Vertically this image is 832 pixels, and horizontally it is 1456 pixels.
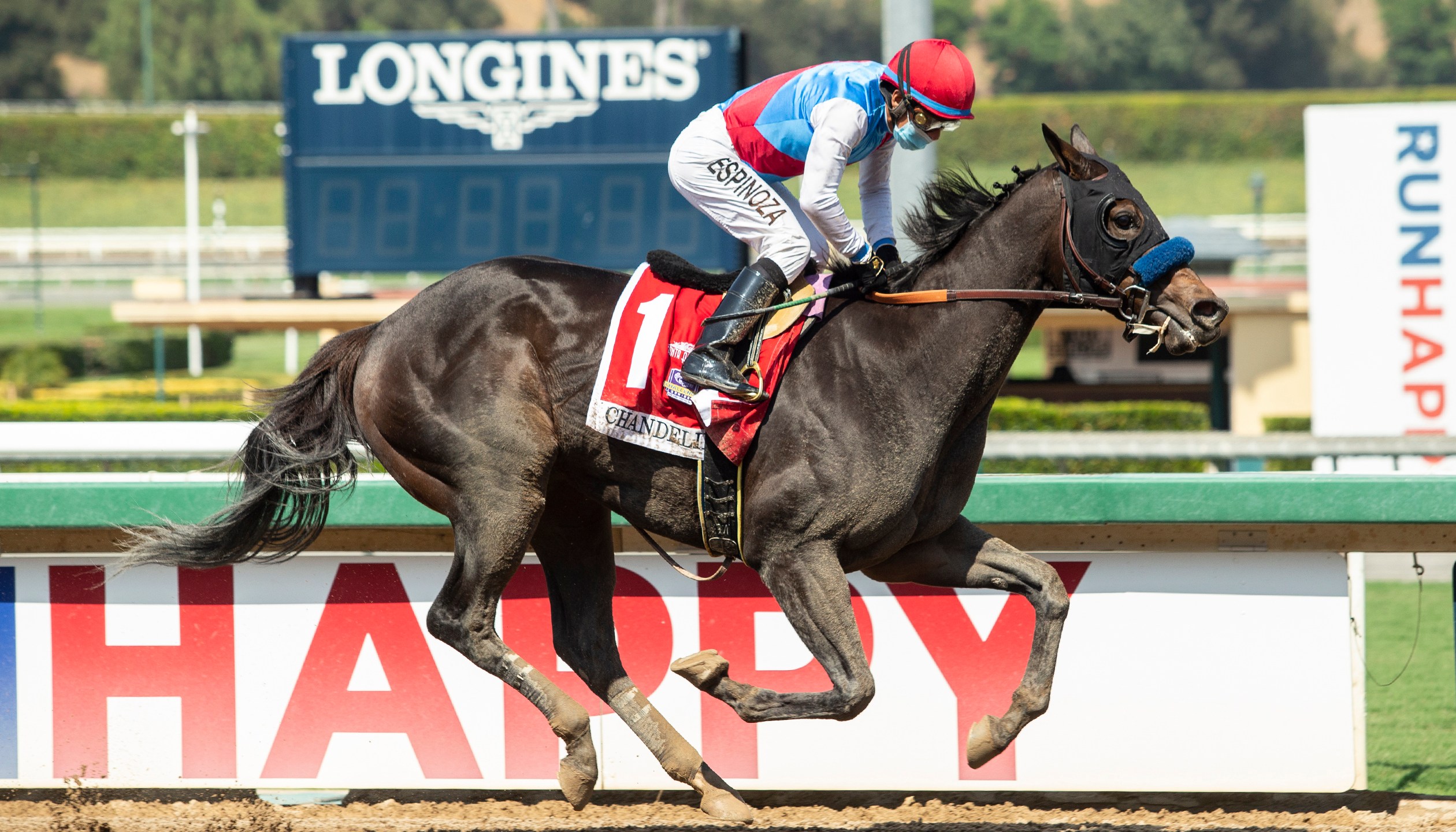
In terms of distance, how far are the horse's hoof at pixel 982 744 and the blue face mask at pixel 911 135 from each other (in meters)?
1.43

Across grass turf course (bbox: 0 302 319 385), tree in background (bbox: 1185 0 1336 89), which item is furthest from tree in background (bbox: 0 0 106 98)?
tree in background (bbox: 1185 0 1336 89)

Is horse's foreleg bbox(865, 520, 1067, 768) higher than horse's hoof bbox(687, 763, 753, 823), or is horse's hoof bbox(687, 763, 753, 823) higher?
horse's foreleg bbox(865, 520, 1067, 768)

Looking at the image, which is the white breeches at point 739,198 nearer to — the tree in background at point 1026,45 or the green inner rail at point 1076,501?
the green inner rail at point 1076,501

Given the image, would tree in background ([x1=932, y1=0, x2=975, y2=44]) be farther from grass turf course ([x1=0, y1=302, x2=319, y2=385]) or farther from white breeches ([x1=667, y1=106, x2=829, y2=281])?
white breeches ([x1=667, y1=106, x2=829, y2=281])

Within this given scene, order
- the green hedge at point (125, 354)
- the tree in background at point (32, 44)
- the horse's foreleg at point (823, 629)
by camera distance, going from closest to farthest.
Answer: the horse's foreleg at point (823, 629)
the green hedge at point (125, 354)
the tree in background at point (32, 44)

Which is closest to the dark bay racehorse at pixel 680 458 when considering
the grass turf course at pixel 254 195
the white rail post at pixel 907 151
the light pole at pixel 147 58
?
the white rail post at pixel 907 151

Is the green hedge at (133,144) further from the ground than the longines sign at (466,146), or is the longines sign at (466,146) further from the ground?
the green hedge at (133,144)

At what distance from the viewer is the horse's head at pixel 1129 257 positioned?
10.9ft

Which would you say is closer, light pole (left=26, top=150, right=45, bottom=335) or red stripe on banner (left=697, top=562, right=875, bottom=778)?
red stripe on banner (left=697, top=562, right=875, bottom=778)

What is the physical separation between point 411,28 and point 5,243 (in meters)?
34.8

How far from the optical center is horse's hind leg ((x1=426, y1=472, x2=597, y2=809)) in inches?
149

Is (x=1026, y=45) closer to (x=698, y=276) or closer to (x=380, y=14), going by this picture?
(x=380, y=14)

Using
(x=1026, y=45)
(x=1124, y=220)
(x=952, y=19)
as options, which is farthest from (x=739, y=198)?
(x=952, y=19)

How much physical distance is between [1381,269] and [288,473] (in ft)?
26.6
